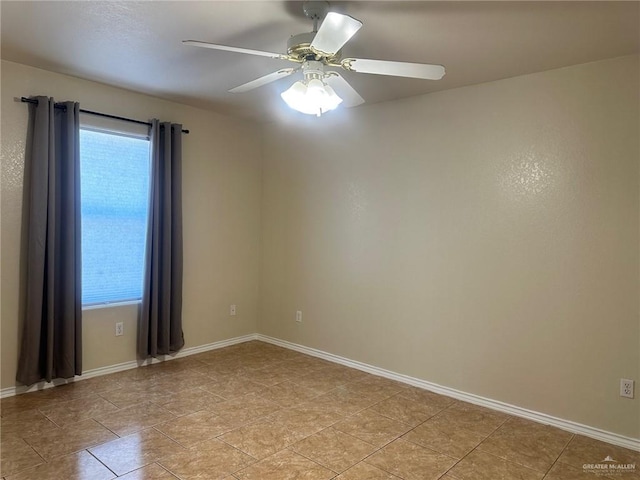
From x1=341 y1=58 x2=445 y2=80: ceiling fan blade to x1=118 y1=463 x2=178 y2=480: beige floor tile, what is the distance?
237 cm

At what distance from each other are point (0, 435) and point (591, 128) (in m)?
4.26

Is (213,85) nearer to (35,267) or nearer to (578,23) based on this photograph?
(35,267)

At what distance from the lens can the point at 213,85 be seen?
3.60 m

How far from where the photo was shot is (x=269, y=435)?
2736mm

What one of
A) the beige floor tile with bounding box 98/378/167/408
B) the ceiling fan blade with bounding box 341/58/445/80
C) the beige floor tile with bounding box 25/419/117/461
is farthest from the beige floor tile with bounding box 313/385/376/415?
the ceiling fan blade with bounding box 341/58/445/80

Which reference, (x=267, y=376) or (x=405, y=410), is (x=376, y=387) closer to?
(x=405, y=410)

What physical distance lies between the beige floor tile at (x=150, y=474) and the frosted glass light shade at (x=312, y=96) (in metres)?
2.15

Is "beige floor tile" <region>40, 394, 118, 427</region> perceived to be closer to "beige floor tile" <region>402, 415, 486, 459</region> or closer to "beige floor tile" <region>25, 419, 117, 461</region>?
"beige floor tile" <region>25, 419, 117, 461</region>

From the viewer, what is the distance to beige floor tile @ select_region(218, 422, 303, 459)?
2.55m

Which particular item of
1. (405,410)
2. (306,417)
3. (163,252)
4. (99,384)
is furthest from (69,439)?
(405,410)

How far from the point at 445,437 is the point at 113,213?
126 inches

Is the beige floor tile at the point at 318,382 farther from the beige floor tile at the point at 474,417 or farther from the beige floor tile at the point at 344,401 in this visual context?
the beige floor tile at the point at 474,417

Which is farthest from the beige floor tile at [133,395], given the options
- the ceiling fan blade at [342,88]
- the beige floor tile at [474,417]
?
the ceiling fan blade at [342,88]

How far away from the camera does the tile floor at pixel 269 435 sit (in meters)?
2.35
